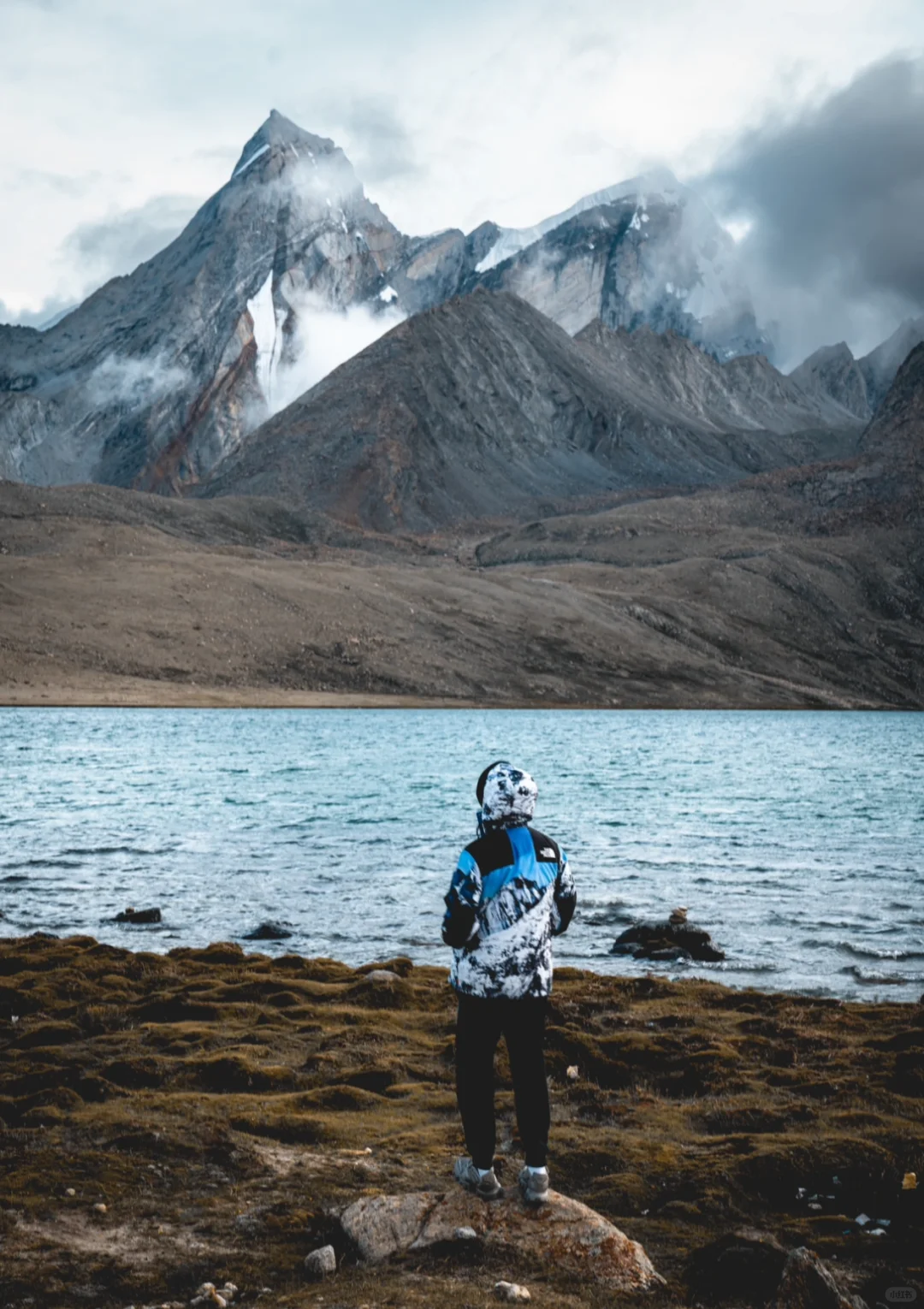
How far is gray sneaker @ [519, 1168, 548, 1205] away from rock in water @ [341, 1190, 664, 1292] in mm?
56

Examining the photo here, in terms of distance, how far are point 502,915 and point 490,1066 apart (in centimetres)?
120

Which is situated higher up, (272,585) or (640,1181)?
(272,585)

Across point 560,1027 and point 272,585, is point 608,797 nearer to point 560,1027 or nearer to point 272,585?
point 560,1027

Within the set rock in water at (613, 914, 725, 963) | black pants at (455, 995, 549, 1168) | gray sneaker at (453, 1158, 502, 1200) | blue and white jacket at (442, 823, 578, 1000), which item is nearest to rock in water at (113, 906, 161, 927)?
rock in water at (613, 914, 725, 963)

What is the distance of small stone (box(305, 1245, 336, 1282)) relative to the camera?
8664 millimetres

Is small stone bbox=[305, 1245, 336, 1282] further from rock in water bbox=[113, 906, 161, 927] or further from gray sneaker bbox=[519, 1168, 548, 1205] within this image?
rock in water bbox=[113, 906, 161, 927]

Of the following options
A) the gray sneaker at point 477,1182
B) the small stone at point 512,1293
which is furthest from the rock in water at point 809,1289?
the gray sneaker at point 477,1182

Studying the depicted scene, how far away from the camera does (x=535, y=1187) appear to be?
30.8 ft

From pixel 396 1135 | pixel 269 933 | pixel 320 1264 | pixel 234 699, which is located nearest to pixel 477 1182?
pixel 320 1264

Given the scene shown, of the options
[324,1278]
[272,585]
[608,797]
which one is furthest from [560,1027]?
[272,585]

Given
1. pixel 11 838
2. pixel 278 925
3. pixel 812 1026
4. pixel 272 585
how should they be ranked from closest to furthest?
pixel 812 1026 → pixel 278 925 → pixel 11 838 → pixel 272 585

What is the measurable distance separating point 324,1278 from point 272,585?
178 m

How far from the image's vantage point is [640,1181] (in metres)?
10.6

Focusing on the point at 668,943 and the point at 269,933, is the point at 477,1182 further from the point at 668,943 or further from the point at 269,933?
the point at 269,933
